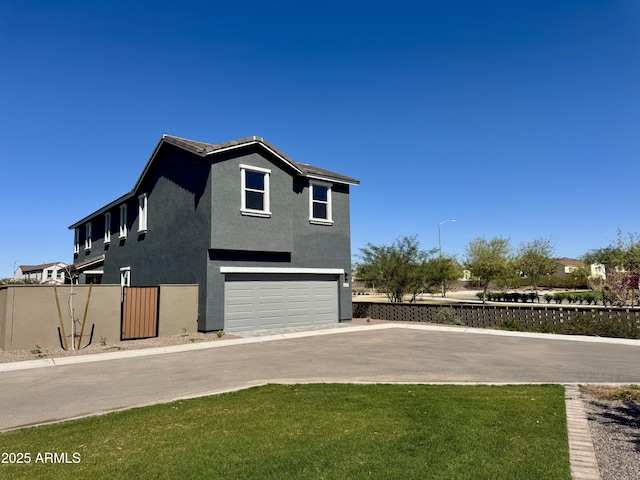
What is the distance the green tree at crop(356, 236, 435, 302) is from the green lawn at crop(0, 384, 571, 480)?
683 inches

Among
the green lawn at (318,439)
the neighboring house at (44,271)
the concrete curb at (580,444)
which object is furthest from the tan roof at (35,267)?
the concrete curb at (580,444)

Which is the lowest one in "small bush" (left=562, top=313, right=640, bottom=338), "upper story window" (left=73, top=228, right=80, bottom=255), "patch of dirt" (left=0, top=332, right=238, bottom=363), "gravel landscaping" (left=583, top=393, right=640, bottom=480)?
"patch of dirt" (left=0, top=332, right=238, bottom=363)

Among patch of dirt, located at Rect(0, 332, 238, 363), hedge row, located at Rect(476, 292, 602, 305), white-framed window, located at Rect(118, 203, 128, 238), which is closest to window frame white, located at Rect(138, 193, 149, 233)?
white-framed window, located at Rect(118, 203, 128, 238)

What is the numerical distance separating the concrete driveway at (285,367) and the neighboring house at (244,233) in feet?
10.5

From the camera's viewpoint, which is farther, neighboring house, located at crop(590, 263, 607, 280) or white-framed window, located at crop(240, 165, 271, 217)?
neighboring house, located at crop(590, 263, 607, 280)

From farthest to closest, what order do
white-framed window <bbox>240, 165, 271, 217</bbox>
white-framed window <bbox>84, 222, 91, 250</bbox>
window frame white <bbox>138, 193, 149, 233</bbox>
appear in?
white-framed window <bbox>84, 222, 91, 250</bbox>, window frame white <bbox>138, 193, 149, 233</bbox>, white-framed window <bbox>240, 165, 271, 217</bbox>

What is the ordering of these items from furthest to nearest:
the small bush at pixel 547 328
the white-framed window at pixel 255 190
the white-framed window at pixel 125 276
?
the white-framed window at pixel 125 276 → the white-framed window at pixel 255 190 → the small bush at pixel 547 328

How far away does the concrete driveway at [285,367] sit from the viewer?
8.39 meters

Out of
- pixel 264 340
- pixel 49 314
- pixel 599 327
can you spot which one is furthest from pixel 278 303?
pixel 599 327

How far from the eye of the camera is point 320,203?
72.1 feet

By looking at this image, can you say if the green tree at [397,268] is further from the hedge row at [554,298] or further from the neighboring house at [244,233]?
the hedge row at [554,298]

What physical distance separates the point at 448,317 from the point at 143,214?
16649mm

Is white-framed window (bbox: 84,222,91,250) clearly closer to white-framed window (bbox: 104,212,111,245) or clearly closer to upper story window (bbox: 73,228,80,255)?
upper story window (bbox: 73,228,80,255)

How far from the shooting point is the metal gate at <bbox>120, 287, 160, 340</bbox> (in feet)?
52.7
